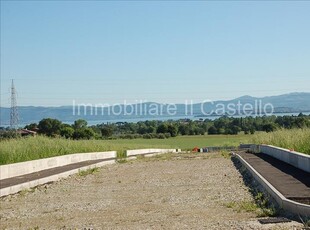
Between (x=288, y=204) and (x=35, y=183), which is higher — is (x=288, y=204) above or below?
above

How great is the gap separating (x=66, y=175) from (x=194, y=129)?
3413 inches

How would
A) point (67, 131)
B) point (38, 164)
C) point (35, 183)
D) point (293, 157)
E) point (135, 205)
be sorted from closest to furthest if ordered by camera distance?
point (135, 205) < point (35, 183) < point (293, 157) < point (38, 164) < point (67, 131)

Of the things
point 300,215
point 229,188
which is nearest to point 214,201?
point 229,188

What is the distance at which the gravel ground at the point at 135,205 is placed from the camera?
11227 millimetres

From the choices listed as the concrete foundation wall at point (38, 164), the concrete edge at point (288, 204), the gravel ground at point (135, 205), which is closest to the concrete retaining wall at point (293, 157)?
the gravel ground at point (135, 205)

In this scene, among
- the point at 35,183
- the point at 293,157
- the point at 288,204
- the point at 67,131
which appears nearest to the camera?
the point at 288,204

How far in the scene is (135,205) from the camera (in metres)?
14.2

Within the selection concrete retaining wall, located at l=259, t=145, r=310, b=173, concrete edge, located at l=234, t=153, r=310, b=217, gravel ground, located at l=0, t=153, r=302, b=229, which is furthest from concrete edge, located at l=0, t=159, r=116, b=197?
concrete retaining wall, located at l=259, t=145, r=310, b=173

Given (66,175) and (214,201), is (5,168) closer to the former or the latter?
(66,175)

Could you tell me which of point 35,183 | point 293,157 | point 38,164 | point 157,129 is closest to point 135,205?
point 35,183

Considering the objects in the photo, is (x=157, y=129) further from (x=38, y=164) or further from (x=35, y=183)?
(x=35, y=183)

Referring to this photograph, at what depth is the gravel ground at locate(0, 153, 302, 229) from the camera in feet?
36.8

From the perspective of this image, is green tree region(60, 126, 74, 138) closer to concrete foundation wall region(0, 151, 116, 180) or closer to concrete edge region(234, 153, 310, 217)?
concrete foundation wall region(0, 151, 116, 180)

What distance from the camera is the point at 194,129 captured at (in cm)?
10944
